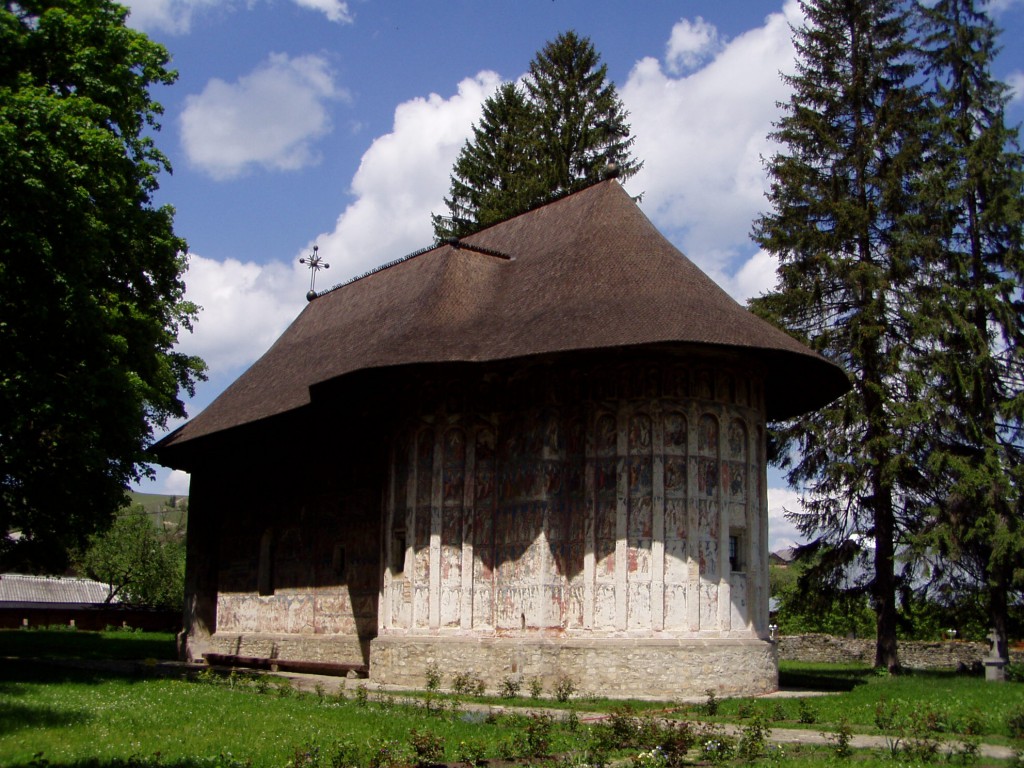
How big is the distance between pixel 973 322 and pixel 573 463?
37.9ft

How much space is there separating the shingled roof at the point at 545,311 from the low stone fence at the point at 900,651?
9566 millimetres

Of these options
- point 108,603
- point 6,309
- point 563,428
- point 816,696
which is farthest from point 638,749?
point 108,603

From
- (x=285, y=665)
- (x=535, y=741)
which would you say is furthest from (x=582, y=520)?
(x=285, y=665)

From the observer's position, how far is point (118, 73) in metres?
19.0

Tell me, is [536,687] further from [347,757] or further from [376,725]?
[347,757]

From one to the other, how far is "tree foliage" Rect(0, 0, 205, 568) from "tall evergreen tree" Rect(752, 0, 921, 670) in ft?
45.7

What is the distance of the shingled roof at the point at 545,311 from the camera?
17.3m

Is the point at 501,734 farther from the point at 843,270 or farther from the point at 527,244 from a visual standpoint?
the point at 843,270

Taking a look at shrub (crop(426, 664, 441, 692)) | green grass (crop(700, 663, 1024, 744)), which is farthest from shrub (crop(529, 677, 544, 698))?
green grass (crop(700, 663, 1024, 744))

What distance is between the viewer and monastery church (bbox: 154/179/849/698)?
17.1m

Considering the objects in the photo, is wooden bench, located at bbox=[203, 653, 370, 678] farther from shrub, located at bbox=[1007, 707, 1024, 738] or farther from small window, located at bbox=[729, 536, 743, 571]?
shrub, located at bbox=[1007, 707, 1024, 738]

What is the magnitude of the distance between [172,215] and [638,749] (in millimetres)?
15806

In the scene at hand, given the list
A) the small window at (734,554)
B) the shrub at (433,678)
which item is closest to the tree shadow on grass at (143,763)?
the shrub at (433,678)

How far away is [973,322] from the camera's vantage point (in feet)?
80.1
